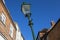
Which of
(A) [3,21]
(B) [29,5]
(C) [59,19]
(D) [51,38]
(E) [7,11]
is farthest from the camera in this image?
(D) [51,38]

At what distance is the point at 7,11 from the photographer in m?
23.0

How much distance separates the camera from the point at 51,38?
2780 centimetres

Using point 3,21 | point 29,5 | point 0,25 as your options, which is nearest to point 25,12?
point 29,5

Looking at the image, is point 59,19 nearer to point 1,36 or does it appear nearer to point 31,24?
point 1,36

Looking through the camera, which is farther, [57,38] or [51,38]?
[51,38]

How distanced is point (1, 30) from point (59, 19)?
9.41 meters

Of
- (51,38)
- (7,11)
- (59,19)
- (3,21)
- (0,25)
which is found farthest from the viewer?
(51,38)

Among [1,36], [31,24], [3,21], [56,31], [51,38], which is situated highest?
[31,24]

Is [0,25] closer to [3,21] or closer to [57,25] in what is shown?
[3,21]

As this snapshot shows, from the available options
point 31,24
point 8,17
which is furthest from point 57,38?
point 31,24

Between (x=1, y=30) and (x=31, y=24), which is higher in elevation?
(x=31, y=24)

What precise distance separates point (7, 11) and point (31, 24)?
1569 cm

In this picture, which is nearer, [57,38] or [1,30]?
[1,30]

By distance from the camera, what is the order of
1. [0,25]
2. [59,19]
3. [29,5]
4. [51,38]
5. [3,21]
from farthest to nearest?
[51,38] < [59,19] < [3,21] < [0,25] < [29,5]
